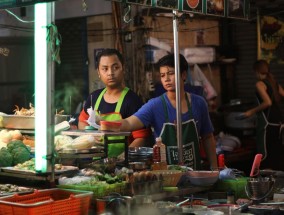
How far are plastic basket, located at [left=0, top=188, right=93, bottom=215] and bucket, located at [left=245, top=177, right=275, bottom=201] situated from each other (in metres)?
1.24

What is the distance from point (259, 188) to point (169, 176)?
0.69 meters

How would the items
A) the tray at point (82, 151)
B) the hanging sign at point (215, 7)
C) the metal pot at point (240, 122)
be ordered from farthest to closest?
1. the metal pot at point (240, 122)
2. the hanging sign at point (215, 7)
3. the tray at point (82, 151)

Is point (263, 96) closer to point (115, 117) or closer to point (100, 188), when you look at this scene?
point (115, 117)

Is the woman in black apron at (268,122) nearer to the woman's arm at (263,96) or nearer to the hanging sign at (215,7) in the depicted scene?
the woman's arm at (263,96)

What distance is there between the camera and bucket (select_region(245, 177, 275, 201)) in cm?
415

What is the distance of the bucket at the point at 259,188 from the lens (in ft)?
13.6

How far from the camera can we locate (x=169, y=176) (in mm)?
4336

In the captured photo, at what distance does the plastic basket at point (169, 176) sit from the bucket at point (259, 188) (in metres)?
0.57

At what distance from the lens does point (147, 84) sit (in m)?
8.78

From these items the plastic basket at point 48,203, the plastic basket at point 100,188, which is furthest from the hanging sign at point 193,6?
the plastic basket at point 48,203

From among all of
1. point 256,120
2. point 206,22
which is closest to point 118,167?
point 256,120

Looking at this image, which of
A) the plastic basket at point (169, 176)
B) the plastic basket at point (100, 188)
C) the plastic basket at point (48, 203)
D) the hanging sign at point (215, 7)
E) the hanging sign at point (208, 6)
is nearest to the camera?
the plastic basket at point (48, 203)

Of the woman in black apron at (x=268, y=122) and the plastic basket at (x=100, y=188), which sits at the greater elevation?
the woman in black apron at (x=268, y=122)

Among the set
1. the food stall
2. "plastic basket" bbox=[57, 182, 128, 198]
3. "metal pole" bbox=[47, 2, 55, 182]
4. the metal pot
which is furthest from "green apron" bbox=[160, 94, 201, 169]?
the metal pot
